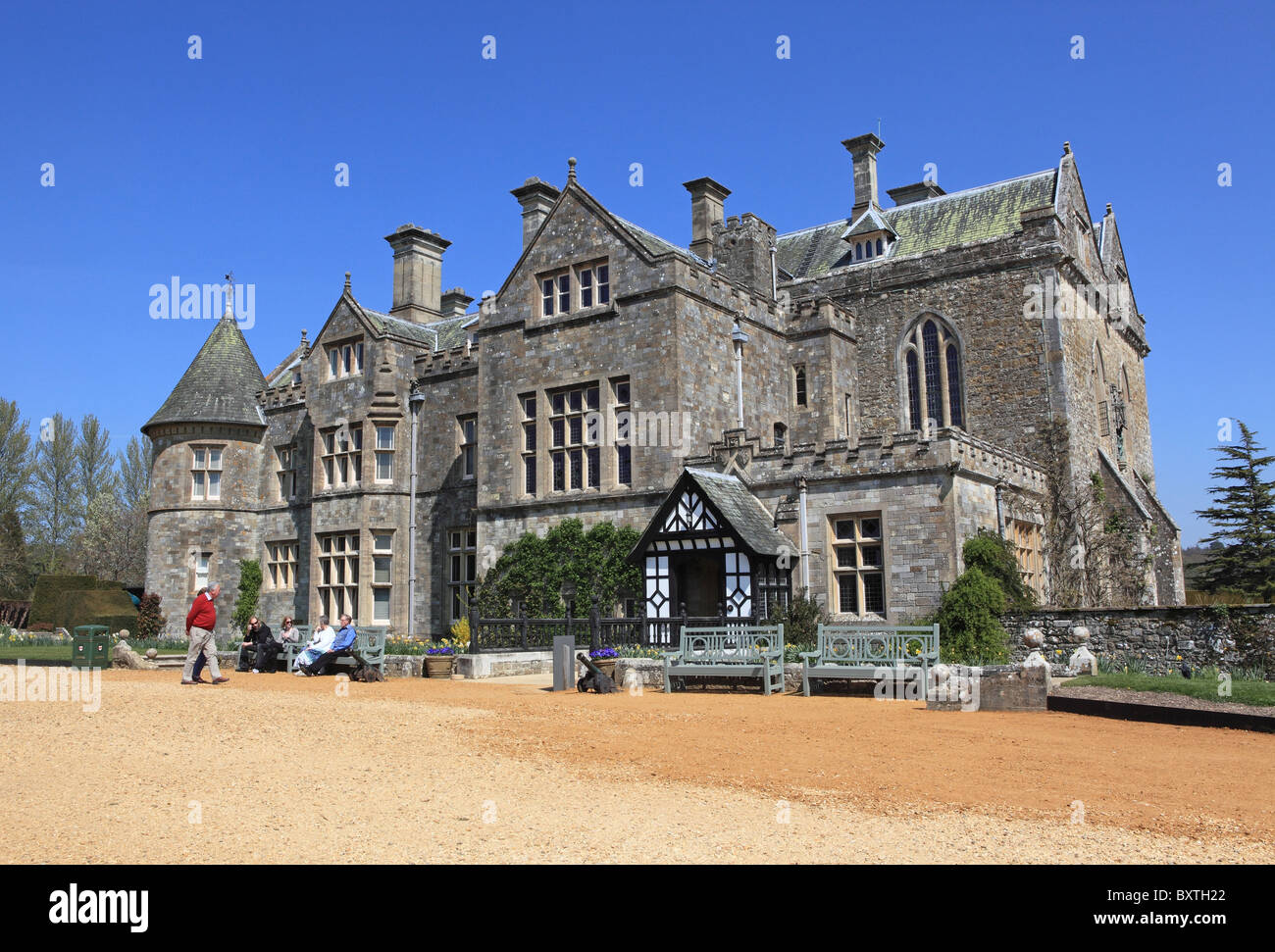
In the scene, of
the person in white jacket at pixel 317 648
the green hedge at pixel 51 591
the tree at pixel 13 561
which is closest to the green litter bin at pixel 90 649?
the person in white jacket at pixel 317 648

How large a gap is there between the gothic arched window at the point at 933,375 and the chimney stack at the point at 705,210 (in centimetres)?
689

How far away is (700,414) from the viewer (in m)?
23.8

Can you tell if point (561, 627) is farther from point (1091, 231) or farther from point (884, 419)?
point (1091, 231)

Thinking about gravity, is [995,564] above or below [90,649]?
above

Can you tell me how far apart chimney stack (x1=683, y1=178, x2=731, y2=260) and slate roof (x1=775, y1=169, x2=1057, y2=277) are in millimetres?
3434

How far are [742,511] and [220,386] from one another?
2232 centimetres

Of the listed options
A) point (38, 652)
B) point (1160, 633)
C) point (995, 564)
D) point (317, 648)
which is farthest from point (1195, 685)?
point (38, 652)

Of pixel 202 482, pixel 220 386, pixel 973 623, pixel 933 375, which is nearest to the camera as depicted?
pixel 973 623

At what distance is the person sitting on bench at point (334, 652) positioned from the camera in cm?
1867

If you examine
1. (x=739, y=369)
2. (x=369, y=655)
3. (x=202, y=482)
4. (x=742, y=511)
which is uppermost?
(x=739, y=369)

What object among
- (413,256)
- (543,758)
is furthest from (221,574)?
(543,758)

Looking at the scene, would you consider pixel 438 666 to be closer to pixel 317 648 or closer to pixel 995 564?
pixel 317 648

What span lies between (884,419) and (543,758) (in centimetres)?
2093

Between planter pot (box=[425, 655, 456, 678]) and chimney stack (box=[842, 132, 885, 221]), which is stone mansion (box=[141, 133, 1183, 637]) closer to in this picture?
chimney stack (box=[842, 132, 885, 221])
